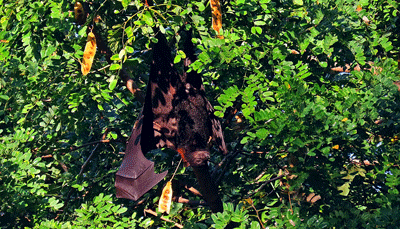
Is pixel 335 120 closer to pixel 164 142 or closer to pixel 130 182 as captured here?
pixel 164 142

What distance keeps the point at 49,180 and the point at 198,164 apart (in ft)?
7.68

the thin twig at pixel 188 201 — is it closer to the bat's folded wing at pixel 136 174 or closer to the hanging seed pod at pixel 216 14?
the bat's folded wing at pixel 136 174

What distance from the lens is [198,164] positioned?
16.6ft

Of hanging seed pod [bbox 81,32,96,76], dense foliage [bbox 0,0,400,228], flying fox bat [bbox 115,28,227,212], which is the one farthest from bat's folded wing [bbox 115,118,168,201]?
hanging seed pod [bbox 81,32,96,76]

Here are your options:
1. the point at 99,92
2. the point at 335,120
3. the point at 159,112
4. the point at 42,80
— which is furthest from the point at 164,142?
the point at 335,120

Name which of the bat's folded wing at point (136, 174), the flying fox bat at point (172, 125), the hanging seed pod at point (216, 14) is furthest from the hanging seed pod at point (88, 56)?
the hanging seed pod at point (216, 14)

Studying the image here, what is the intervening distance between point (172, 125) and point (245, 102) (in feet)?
3.07

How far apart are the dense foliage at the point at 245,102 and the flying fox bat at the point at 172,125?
0.21 m

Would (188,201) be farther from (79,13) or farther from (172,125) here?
(79,13)

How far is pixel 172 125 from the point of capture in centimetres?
529

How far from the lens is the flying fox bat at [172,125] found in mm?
5137

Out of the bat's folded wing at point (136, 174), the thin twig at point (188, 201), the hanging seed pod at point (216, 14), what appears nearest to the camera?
the hanging seed pod at point (216, 14)

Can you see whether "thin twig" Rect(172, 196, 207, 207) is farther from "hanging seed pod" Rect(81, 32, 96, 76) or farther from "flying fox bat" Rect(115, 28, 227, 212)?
"hanging seed pod" Rect(81, 32, 96, 76)

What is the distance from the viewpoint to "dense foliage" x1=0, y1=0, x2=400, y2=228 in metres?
4.59
